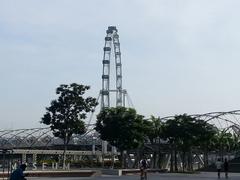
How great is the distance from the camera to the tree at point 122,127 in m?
55.4

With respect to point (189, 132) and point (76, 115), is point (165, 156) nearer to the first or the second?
point (189, 132)

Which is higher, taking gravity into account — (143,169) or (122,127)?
(122,127)

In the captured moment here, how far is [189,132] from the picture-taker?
6300 centimetres

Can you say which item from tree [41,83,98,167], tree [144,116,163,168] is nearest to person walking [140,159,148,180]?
tree [41,83,98,167]

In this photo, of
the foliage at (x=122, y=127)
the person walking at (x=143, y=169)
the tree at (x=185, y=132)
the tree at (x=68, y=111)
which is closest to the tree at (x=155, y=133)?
the tree at (x=185, y=132)

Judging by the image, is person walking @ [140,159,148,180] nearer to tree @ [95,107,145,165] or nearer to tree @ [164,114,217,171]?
tree @ [95,107,145,165]

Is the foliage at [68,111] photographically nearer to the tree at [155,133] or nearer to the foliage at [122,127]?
the foliage at [122,127]

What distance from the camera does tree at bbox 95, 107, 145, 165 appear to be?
2181 inches

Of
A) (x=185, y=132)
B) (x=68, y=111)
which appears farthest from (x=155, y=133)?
(x=68, y=111)

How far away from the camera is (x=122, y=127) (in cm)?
5522

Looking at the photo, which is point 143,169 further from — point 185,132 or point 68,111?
point 185,132

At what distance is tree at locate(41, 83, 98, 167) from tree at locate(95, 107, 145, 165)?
700cm

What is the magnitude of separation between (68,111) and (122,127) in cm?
823

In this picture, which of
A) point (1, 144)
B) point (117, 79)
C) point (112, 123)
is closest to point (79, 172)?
point (112, 123)
